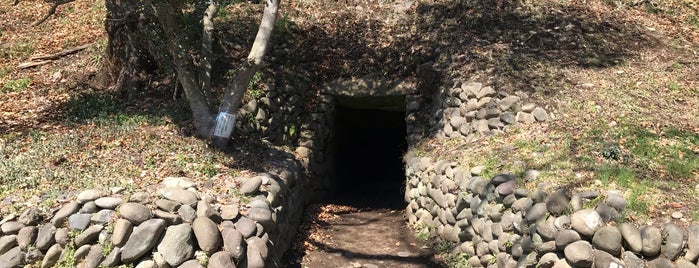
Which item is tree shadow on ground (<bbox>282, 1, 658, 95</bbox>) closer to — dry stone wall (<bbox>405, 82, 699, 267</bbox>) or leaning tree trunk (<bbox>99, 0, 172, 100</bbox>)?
dry stone wall (<bbox>405, 82, 699, 267</bbox>)

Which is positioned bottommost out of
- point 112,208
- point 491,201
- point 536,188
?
point 112,208

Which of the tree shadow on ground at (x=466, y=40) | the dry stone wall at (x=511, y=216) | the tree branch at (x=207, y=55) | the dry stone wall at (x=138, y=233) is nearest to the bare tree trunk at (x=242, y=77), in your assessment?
the tree branch at (x=207, y=55)

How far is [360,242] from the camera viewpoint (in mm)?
7793

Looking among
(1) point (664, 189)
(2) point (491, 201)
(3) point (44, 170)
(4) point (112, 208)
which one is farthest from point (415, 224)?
(3) point (44, 170)

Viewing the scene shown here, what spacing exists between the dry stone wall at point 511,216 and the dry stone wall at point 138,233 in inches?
99.8

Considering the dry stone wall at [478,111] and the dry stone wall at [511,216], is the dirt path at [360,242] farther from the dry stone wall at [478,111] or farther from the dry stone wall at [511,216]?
the dry stone wall at [478,111]

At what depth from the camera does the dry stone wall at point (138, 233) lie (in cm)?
519

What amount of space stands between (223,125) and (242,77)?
693mm

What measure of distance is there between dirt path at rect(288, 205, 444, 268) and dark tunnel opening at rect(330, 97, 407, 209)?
1528 millimetres

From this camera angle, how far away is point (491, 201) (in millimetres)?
6059

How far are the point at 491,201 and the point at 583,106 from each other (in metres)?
2.31

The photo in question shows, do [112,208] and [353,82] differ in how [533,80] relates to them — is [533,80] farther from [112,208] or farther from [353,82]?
[112,208]

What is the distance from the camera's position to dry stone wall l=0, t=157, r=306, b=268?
17.0 feet

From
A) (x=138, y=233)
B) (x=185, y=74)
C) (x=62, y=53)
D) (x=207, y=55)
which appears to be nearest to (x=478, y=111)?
(x=207, y=55)
